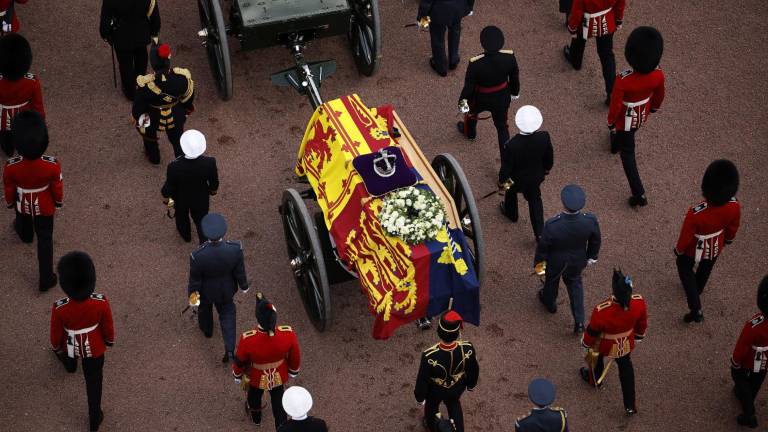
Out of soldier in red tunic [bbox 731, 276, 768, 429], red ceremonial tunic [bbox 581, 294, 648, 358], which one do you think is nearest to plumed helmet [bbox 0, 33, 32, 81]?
red ceremonial tunic [bbox 581, 294, 648, 358]

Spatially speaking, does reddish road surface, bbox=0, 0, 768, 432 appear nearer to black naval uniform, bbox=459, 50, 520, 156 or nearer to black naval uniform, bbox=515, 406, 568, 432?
black naval uniform, bbox=459, 50, 520, 156

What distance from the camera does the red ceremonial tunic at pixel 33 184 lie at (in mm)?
10773

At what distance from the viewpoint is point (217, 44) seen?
12.2 meters

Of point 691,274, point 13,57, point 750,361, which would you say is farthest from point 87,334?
point 750,361

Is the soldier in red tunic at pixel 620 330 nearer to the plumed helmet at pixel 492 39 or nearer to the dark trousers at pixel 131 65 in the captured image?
the plumed helmet at pixel 492 39

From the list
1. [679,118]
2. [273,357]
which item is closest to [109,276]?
[273,357]

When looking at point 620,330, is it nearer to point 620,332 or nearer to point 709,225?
point 620,332

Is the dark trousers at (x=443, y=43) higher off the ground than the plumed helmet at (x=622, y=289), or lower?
lower

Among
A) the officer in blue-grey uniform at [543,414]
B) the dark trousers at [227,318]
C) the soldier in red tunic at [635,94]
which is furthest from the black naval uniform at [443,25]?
the officer in blue-grey uniform at [543,414]

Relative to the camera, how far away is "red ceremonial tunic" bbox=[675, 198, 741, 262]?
1055cm

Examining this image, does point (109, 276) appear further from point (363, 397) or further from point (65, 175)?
point (363, 397)

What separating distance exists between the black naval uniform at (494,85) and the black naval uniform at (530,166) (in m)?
0.40

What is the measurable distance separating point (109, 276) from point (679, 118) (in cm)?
524

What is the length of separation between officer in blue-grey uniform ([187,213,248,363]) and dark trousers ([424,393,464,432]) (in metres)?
1.58
